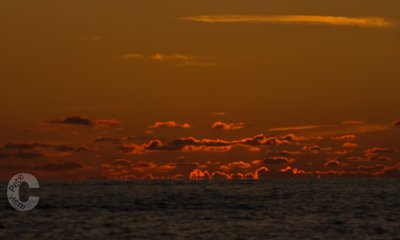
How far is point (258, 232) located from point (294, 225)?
8.48 meters

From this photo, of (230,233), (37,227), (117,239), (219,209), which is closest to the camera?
(117,239)

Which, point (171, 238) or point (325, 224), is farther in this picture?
point (325, 224)

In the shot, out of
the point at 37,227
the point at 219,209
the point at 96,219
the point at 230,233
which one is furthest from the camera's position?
the point at 219,209

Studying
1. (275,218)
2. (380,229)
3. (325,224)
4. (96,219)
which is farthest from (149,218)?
(380,229)

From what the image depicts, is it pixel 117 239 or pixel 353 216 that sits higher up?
pixel 353 216

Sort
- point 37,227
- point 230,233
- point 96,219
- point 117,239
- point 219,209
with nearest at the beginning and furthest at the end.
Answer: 1. point 117,239
2. point 230,233
3. point 37,227
4. point 96,219
5. point 219,209

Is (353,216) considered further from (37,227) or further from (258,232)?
(37,227)

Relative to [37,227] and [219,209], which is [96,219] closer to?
[37,227]

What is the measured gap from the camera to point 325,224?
86.3 m

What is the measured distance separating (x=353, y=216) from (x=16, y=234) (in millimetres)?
40645

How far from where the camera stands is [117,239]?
7238 centimetres

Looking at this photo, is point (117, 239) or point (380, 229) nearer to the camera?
point (117, 239)

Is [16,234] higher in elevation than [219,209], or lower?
lower

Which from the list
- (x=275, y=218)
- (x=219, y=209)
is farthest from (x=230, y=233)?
(x=219, y=209)
